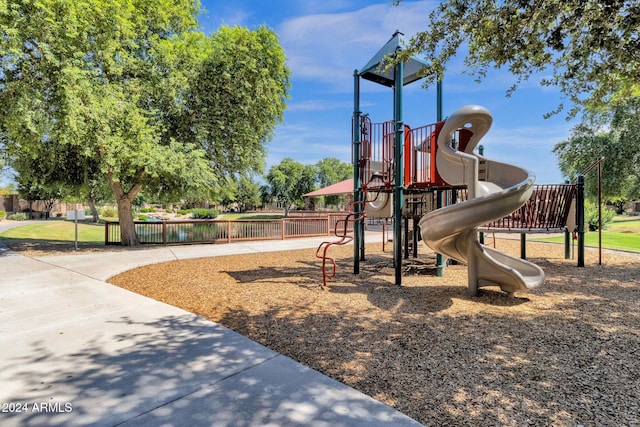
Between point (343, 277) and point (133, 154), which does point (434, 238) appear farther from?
point (133, 154)

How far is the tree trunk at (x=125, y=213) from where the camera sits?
1291cm

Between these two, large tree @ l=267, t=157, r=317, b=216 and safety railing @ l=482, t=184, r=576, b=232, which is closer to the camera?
safety railing @ l=482, t=184, r=576, b=232

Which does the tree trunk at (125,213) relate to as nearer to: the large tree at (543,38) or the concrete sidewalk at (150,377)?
the concrete sidewalk at (150,377)

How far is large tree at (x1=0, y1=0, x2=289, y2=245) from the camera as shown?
9.05 meters

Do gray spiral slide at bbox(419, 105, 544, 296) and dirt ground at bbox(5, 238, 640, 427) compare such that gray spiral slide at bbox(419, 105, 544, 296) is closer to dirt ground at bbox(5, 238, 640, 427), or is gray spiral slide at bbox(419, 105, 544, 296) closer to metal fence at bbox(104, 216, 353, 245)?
dirt ground at bbox(5, 238, 640, 427)

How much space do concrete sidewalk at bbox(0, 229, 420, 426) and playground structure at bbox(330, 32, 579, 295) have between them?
3.13 metres

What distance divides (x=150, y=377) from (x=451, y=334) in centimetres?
315

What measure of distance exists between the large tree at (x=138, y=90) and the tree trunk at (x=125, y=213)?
0.13 feet

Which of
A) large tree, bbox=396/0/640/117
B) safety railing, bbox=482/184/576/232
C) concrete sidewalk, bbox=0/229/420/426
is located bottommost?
concrete sidewalk, bbox=0/229/420/426

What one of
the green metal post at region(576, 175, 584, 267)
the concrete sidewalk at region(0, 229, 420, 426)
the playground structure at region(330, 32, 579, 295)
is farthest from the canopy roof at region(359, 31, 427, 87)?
the concrete sidewalk at region(0, 229, 420, 426)

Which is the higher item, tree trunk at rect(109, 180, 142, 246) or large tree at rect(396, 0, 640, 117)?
large tree at rect(396, 0, 640, 117)

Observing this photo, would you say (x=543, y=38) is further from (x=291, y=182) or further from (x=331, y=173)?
(x=331, y=173)

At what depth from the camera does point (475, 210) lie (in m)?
4.51

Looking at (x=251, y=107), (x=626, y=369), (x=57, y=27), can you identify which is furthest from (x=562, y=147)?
(x=57, y=27)
